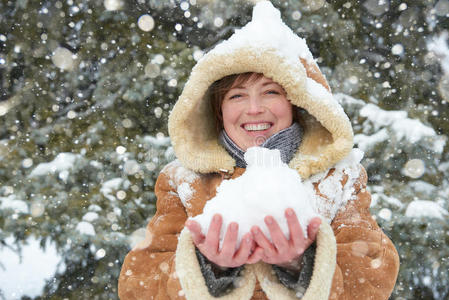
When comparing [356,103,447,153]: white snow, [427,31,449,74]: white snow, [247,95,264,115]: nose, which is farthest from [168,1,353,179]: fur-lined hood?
[427,31,449,74]: white snow

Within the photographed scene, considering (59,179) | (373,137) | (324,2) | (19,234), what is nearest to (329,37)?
(324,2)

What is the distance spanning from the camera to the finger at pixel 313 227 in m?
1.15

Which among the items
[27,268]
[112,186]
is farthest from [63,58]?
[27,268]

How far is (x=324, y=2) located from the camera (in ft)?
11.7

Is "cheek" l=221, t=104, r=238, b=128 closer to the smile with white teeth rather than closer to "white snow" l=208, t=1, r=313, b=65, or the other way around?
the smile with white teeth

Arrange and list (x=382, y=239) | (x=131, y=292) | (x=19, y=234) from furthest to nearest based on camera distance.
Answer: (x=19, y=234) → (x=131, y=292) → (x=382, y=239)

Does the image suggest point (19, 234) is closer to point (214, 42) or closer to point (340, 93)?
point (214, 42)

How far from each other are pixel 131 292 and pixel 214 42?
2664 mm

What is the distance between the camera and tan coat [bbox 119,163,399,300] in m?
1.47

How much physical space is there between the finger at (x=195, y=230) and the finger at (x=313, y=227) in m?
0.34

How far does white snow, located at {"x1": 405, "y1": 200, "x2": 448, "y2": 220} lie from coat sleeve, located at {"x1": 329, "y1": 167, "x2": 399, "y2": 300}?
1870 mm

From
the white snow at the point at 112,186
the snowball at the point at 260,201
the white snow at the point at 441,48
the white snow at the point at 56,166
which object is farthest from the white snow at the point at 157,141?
the white snow at the point at 441,48

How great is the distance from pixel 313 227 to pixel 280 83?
68 centimetres

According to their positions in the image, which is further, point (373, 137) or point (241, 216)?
point (373, 137)
